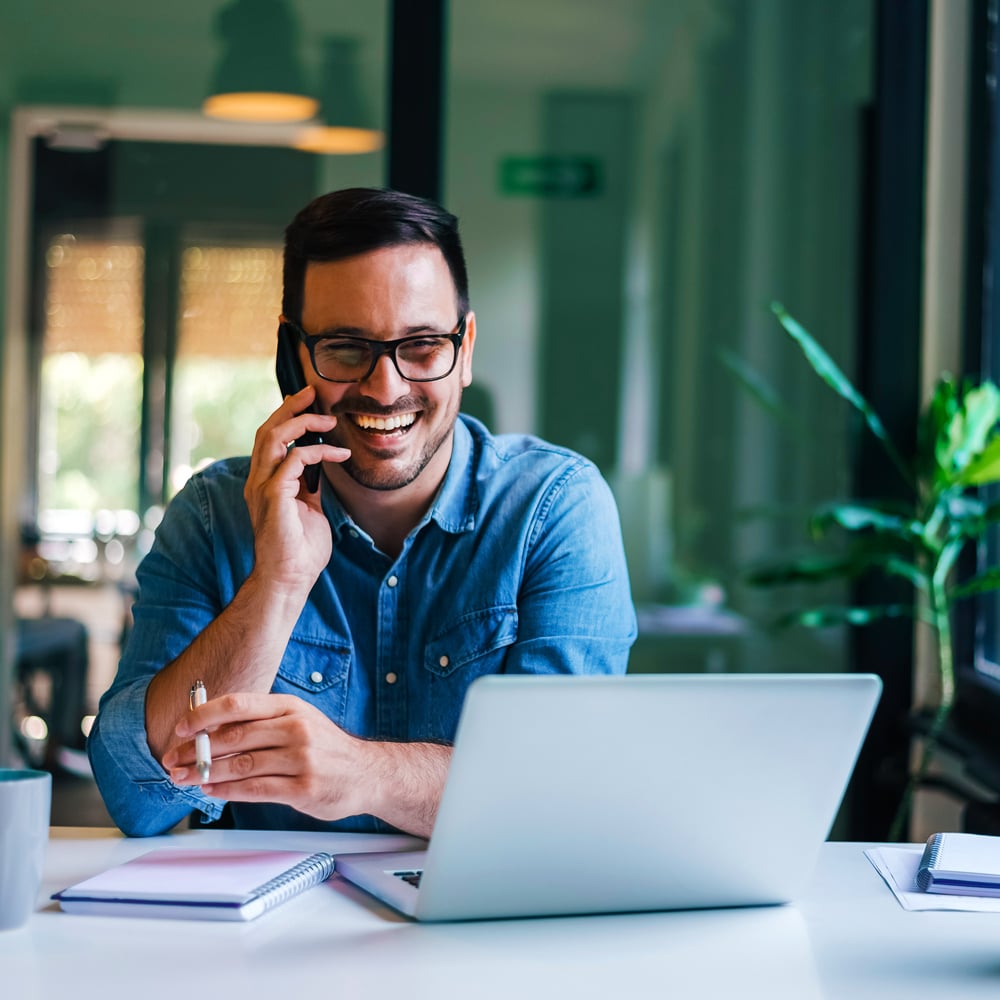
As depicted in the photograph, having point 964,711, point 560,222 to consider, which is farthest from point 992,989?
point 560,222

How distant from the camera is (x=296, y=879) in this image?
1113mm

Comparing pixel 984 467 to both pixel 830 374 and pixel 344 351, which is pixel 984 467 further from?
pixel 344 351

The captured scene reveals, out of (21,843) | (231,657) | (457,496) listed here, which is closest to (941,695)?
(457,496)

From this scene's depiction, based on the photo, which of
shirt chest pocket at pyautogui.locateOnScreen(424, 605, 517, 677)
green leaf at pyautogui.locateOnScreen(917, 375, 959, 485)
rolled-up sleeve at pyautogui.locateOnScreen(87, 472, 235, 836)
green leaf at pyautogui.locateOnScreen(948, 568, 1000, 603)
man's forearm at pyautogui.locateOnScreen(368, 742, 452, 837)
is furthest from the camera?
green leaf at pyautogui.locateOnScreen(917, 375, 959, 485)

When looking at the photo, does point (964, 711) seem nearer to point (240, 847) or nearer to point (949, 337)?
point (949, 337)

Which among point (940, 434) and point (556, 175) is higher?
point (556, 175)

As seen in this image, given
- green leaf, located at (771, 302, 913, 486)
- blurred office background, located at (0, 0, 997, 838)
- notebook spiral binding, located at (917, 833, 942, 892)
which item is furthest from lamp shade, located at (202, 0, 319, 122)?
notebook spiral binding, located at (917, 833, 942, 892)

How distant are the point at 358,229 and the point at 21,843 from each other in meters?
1.02

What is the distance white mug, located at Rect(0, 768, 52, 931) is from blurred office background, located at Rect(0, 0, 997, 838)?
2.15 m

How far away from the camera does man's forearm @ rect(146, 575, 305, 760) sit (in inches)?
59.6

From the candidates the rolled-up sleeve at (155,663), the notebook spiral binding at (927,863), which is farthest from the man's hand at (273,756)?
the notebook spiral binding at (927,863)

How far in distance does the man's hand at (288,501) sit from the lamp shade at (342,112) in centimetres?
156

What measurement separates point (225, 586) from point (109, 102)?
5.91ft

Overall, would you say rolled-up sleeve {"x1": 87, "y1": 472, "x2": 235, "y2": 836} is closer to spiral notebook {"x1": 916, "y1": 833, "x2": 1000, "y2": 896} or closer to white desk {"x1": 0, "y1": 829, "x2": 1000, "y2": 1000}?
white desk {"x1": 0, "y1": 829, "x2": 1000, "y2": 1000}
